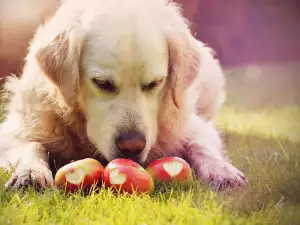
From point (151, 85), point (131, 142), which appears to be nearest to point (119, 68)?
point (151, 85)

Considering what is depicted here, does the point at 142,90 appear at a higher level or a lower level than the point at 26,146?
higher

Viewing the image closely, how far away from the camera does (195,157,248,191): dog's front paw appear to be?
9.33ft

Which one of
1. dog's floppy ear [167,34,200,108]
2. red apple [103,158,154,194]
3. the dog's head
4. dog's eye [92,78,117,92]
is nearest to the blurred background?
the dog's head

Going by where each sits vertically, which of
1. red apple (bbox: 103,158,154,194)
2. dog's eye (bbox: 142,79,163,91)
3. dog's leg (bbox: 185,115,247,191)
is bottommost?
dog's leg (bbox: 185,115,247,191)

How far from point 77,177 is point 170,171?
1.62 feet

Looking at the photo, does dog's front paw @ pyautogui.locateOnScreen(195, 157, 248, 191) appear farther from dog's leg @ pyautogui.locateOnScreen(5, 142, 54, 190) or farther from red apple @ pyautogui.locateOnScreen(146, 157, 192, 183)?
dog's leg @ pyautogui.locateOnScreen(5, 142, 54, 190)

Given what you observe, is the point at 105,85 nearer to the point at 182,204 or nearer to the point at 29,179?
the point at 29,179

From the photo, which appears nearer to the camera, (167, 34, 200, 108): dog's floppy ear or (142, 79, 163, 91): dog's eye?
(142, 79, 163, 91): dog's eye


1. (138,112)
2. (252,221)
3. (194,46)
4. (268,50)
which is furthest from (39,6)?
(268,50)

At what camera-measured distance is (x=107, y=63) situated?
2891 millimetres

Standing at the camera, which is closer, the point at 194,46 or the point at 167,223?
the point at 167,223

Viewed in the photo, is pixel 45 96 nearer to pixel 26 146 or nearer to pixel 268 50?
pixel 26 146

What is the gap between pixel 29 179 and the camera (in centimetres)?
265

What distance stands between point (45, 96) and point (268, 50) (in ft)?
16.6
